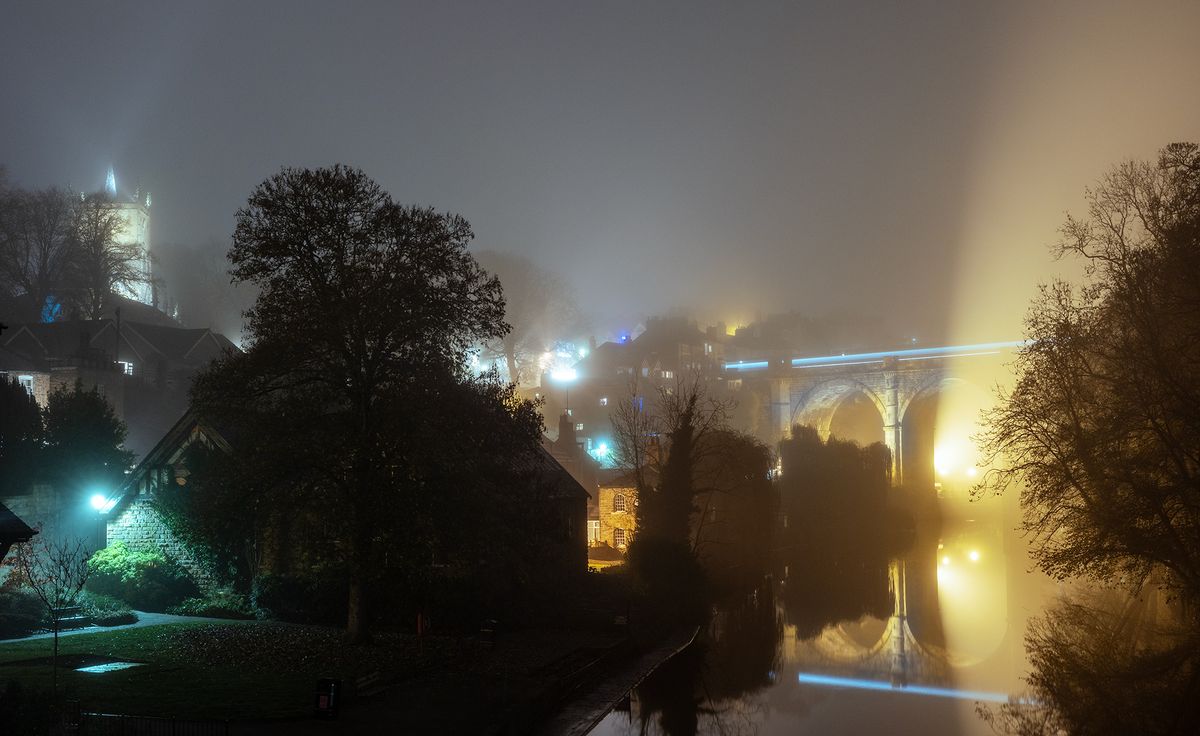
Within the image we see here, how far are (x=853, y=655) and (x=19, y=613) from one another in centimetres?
2252

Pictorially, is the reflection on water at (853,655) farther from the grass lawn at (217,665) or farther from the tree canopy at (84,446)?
the tree canopy at (84,446)

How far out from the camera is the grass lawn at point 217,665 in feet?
54.4

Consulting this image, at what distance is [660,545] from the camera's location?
35.4 meters

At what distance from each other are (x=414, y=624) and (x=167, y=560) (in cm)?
→ 789

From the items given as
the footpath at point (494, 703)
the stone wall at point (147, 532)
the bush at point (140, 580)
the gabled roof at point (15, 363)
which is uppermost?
the gabled roof at point (15, 363)

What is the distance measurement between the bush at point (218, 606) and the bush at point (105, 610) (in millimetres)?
1361

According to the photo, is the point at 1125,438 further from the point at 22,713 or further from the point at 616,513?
the point at 616,513

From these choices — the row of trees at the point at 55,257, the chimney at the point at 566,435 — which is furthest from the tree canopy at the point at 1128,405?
the row of trees at the point at 55,257

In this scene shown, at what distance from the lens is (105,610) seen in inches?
984

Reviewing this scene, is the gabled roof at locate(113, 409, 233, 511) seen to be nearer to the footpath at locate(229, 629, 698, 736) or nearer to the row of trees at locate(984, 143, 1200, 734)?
the footpath at locate(229, 629, 698, 736)

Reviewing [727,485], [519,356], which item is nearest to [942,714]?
[727,485]

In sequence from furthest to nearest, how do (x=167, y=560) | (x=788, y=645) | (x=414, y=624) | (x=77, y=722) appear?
(x=788, y=645), (x=167, y=560), (x=414, y=624), (x=77, y=722)

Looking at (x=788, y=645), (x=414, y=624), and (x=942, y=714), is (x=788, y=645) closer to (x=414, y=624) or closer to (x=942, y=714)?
(x=942, y=714)

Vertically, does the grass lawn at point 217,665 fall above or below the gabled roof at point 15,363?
below
